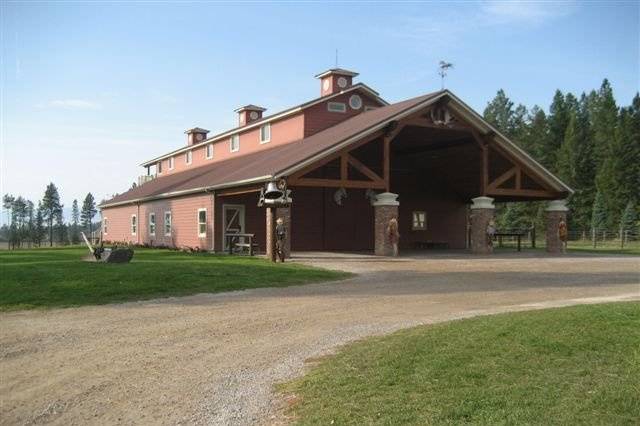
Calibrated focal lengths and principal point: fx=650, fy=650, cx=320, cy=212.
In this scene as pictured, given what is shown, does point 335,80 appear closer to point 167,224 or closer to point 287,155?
point 287,155

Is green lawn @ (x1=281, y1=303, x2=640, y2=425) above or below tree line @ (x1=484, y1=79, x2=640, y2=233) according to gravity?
below

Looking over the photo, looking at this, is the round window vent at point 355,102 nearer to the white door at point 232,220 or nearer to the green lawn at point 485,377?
the white door at point 232,220

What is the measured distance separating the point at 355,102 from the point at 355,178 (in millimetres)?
3906

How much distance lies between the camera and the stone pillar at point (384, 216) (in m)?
22.9

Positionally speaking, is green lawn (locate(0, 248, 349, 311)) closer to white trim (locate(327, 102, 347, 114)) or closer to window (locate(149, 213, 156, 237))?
white trim (locate(327, 102, 347, 114))

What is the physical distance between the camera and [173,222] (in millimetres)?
30641

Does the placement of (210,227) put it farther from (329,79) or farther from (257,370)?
(257,370)

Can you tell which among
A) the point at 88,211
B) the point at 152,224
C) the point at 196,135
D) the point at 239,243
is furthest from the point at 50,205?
the point at 239,243

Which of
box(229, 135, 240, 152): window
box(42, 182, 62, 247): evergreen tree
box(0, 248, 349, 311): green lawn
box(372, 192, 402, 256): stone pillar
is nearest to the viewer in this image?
box(0, 248, 349, 311): green lawn

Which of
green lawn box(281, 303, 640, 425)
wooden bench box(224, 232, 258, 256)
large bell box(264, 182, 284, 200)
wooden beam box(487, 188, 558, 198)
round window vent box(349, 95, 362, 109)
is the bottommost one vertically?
green lawn box(281, 303, 640, 425)

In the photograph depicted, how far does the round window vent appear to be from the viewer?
29.9 m

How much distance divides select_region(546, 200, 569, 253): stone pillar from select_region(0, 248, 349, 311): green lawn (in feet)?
45.2

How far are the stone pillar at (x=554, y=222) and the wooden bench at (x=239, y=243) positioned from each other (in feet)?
40.2

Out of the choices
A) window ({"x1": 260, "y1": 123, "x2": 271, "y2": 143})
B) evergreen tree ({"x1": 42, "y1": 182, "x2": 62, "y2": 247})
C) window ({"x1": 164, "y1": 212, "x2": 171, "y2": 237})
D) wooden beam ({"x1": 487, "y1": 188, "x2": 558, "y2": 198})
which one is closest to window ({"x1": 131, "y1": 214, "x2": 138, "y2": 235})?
window ({"x1": 164, "y1": 212, "x2": 171, "y2": 237})
